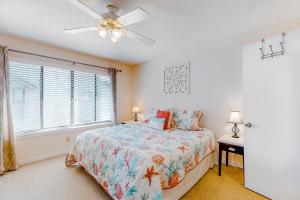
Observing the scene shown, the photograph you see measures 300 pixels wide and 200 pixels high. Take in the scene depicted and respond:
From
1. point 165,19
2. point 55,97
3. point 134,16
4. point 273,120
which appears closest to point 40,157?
point 55,97

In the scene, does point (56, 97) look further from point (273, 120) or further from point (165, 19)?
point (273, 120)

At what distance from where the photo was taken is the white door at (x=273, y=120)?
1.64 meters

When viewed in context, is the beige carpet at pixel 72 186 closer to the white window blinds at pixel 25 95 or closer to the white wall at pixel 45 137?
the white wall at pixel 45 137

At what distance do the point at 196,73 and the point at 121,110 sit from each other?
2.48m

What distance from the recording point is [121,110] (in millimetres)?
4555

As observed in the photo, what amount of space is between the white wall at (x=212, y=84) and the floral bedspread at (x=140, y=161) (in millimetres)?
699

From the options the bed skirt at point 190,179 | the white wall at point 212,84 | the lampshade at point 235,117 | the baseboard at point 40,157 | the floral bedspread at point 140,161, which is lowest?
the baseboard at point 40,157

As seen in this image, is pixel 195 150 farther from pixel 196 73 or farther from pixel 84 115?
pixel 84 115

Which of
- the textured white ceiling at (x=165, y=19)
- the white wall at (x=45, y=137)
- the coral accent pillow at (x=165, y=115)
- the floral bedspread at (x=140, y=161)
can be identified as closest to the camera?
the floral bedspread at (x=140, y=161)

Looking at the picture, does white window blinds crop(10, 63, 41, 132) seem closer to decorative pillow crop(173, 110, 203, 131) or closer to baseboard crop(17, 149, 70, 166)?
baseboard crop(17, 149, 70, 166)

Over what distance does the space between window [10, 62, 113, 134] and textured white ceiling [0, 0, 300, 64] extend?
719 millimetres

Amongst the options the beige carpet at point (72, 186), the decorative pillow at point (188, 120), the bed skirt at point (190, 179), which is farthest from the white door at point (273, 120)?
the decorative pillow at point (188, 120)

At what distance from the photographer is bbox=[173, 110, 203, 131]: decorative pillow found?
2834 millimetres

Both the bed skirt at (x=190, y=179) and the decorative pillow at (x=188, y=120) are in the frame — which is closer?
the bed skirt at (x=190, y=179)
